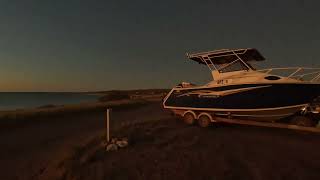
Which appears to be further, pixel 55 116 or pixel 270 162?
pixel 55 116

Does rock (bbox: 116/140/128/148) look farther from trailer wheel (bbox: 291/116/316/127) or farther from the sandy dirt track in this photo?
trailer wheel (bbox: 291/116/316/127)

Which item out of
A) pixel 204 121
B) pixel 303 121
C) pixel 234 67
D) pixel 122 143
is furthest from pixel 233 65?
pixel 122 143

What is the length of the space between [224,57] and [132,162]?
328 inches

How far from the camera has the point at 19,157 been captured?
28.5 feet

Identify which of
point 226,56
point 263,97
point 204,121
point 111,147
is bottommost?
point 111,147

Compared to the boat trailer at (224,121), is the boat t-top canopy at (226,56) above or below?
above

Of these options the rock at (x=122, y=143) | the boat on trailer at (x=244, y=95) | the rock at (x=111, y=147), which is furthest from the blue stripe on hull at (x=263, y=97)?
the rock at (x=111, y=147)

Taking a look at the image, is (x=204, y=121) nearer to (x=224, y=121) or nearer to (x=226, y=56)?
(x=224, y=121)

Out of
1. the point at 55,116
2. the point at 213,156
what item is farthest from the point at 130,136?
the point at 55,116

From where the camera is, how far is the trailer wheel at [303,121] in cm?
1054

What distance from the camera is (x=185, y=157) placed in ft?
24.0

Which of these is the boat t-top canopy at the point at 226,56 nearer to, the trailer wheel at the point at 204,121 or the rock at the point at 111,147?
the trailer wheel at the point at 204,121

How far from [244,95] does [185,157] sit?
5.54 meters

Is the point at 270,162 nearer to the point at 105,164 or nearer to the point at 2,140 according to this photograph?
the point at 105,164
